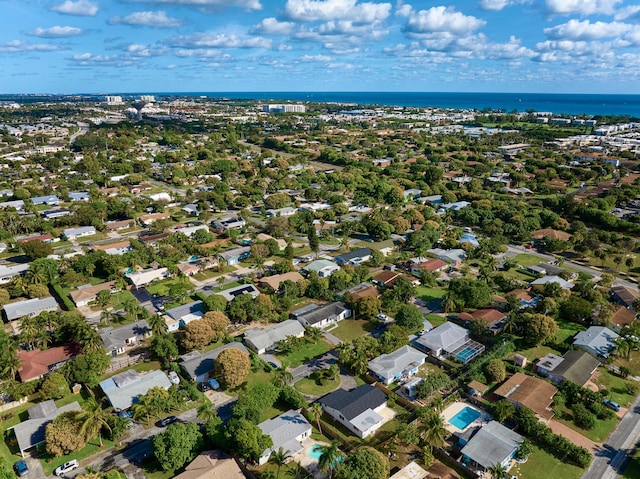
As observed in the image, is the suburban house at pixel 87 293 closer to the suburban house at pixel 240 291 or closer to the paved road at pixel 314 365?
the suburban house at pixel 240 291

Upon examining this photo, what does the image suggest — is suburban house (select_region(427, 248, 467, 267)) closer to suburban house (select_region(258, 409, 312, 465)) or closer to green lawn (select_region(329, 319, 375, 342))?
green lawn (select_region(329, 319, 375, 342))

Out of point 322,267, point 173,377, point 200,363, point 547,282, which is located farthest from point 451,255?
point 173,377

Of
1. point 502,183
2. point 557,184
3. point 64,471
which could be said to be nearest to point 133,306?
point 64,471

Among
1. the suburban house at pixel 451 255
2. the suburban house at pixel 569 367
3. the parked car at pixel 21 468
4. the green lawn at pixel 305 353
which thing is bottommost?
the parked car at pixel 21 468

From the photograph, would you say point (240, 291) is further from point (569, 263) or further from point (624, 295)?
point (569, 263)

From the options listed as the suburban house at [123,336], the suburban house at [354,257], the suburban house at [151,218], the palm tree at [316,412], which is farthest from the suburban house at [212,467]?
the suburban house at [151,218]

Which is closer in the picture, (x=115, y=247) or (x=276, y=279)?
(x=276, y=279)

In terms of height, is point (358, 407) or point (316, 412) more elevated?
point (316, 412)
